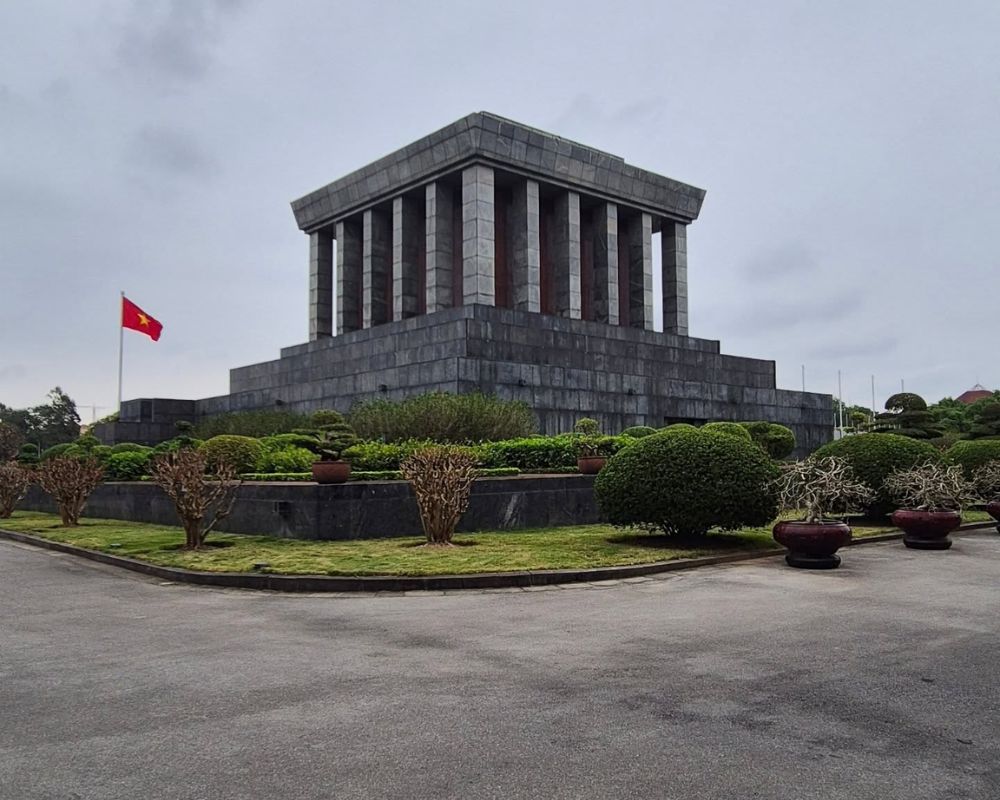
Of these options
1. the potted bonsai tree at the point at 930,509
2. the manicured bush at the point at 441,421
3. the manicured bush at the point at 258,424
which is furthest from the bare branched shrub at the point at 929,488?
the manicured bush at the point at 258,424

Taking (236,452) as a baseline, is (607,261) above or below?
above

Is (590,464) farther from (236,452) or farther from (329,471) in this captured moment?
(236,452)

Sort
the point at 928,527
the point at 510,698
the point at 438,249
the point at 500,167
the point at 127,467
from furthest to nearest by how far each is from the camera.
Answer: the point at 438,249
the point at 500,167
the point at 127,467
the point at 928,527
the point at 510,698

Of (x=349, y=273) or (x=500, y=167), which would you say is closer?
(x=500, y=167)

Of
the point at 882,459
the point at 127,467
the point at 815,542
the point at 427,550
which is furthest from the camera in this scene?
the point at 127,467

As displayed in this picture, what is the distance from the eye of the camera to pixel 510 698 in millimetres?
4629

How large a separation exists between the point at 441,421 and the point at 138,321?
2152cm

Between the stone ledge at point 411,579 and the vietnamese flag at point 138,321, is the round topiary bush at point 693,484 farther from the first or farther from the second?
the vietnamese flag at point 138,321

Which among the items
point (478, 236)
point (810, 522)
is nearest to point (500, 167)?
point (478, 236)

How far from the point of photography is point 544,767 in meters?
3.58

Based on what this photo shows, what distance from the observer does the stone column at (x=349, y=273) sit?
137 ft

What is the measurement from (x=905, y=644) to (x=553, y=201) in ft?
113

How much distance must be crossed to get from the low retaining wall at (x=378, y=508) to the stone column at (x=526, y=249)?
20.2m

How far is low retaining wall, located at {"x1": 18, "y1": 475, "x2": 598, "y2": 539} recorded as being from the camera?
12672 millimetres
